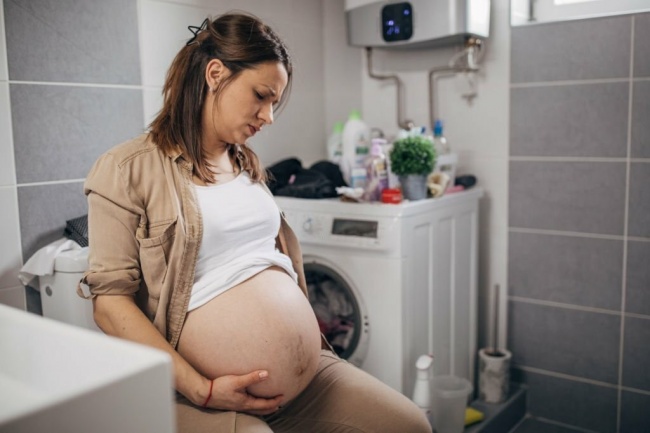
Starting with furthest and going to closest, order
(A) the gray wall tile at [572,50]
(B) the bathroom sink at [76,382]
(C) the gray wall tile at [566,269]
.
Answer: (C) the gray wall tile at [566,269] → (A) the gray wall tile at [572,50] → (B) the bathroom sink at [76,382]

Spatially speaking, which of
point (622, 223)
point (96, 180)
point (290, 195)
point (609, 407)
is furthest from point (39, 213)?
point (609, 407)

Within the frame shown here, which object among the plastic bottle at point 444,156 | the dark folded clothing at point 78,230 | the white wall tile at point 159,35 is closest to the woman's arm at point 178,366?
the dark folded clothing at point 78,230

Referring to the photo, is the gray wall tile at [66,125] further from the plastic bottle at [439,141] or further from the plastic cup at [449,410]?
the plastic cup at [449,410]

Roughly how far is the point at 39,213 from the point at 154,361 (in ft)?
3.70

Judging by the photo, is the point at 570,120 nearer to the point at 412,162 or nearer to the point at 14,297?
the point at 412,162

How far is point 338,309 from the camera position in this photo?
2.30 meters

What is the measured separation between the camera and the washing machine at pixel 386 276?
208 centimetres

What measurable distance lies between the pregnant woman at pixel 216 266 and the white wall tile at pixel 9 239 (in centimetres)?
48

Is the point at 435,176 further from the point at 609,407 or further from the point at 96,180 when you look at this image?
the point at 96,180

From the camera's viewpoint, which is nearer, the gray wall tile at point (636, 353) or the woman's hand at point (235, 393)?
the woman's hand at point (235, 393)

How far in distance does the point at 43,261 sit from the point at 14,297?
148 mm

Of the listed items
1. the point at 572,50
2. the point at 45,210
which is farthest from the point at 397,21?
the point at 45,210

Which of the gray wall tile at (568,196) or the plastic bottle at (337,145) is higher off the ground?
the plastic bottle at (337,145)

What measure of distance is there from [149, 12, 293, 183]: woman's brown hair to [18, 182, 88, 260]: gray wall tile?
19.4 inches
